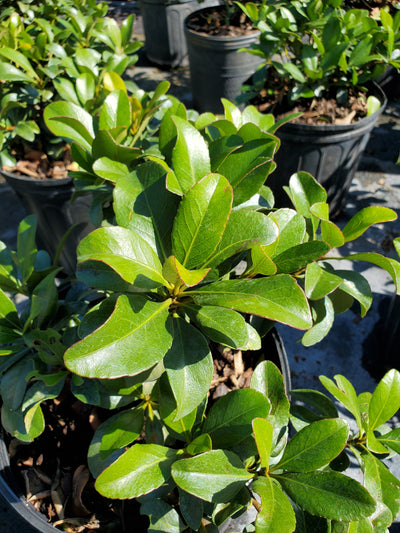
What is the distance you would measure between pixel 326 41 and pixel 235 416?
1696 mm

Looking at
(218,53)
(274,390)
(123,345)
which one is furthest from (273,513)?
(218,53)

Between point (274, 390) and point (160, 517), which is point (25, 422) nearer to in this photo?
point (160, 517)

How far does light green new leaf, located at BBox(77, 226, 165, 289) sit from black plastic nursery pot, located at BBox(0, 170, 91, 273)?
45.8 inches

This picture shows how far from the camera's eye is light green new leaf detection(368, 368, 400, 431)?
70cm

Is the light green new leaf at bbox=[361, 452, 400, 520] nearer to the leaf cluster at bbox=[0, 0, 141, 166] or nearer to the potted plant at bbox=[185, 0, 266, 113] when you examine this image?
the leaf cluster at bbox=[0, 0, 141, 166]

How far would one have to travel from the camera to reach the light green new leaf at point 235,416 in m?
0.61

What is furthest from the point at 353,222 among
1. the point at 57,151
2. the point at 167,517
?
the point at 57,151

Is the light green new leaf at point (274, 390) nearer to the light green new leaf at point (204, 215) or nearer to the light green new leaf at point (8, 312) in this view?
the light green new leaf at point (204, 215)

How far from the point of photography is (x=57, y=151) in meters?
1.83

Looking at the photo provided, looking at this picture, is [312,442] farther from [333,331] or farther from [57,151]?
[57,151]

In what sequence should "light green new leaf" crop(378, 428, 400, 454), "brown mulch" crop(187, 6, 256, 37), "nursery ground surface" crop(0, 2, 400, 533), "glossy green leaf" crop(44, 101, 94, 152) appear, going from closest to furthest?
"light green new leaf" crop(378, 428, 400, 454)
"glossy green leaf" crop(44, 101, 94, 152)
"nursery ground surface" crop(0, 2, 400, 533)
"brown mulch" crop(187, 6, 256, 37)

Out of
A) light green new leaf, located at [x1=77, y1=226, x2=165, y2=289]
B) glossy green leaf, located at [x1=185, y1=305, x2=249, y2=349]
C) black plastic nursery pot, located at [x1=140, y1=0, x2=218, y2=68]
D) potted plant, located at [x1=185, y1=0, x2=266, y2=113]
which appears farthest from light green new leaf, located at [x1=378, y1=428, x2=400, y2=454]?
black plastic nursery pot, located at [x1=140, y1=0, x2=218, y2=68]

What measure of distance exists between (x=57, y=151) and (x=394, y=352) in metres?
1.68

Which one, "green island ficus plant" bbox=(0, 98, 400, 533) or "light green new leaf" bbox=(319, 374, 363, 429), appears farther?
"light green new leaf" bbox=(319, 374, 363, 429)
